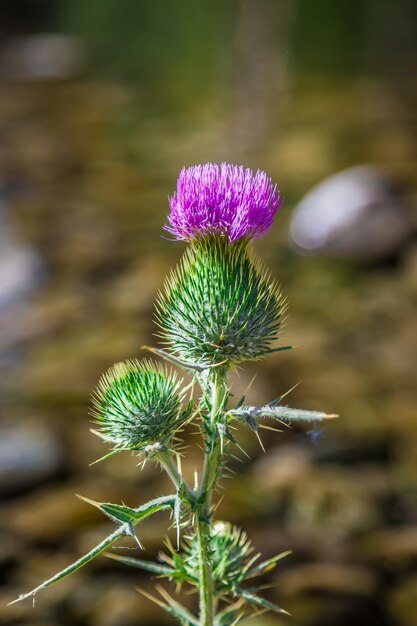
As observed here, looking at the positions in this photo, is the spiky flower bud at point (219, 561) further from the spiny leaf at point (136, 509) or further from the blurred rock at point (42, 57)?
the blurred rock at point (42, 57)

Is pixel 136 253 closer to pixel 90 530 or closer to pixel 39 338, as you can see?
pixel 39 338

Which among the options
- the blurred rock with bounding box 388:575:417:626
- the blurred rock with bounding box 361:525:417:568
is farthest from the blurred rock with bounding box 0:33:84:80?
the blurred rock with bounding box 388:575:417:626

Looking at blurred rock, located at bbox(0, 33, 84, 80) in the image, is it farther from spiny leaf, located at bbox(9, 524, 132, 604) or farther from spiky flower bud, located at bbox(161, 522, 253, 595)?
spiny leaf, located at bbox(9, 524, 132, 604)

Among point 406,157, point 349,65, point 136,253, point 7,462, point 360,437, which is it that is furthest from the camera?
point 349,65

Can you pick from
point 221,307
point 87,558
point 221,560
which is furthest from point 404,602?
point 87,558

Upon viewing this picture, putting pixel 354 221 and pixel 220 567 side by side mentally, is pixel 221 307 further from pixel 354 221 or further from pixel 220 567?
pixel 354 221

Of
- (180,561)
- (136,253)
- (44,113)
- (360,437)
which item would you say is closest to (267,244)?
(136,253)
